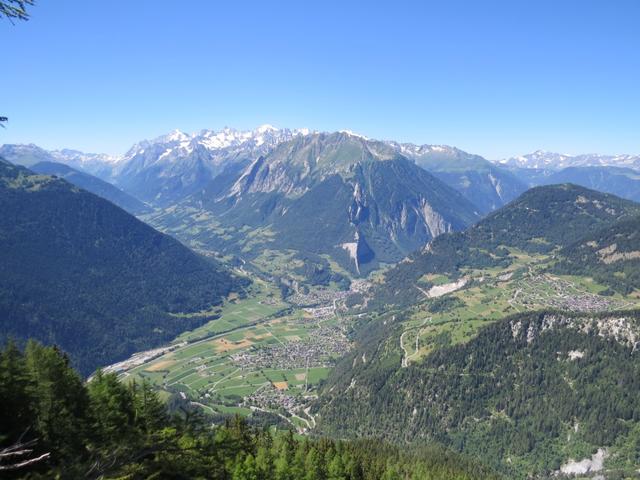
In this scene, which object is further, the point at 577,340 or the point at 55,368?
the point at 577,340

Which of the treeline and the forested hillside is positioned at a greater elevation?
the treeline

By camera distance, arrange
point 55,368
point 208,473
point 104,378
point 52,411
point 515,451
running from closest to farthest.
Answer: point 52,411, point 55,368, point 208,473, point 104,378, point 515,451

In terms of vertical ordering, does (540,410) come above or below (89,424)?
below

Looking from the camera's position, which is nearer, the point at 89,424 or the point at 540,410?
the point at 89,424

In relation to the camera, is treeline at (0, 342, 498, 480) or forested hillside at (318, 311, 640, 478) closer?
treeline at (0, 342, 498, 480)

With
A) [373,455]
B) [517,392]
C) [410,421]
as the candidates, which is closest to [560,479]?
[517,392]

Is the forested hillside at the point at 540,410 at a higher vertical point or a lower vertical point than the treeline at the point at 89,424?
lower

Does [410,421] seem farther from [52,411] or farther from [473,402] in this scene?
[52,411]

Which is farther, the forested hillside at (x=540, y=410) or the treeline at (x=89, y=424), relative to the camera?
the forested hillside at (x=540, y=410)

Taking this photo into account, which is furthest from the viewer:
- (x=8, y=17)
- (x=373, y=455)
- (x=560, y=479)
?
(x=560, y=479)

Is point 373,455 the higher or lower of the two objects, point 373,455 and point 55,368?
the lower

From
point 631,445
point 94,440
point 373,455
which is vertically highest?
point 94,440
